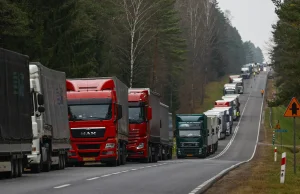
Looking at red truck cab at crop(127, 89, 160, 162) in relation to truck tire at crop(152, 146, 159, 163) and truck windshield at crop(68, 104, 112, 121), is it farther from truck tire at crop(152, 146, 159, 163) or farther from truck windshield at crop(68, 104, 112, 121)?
truck windshield at crop(68, 104, 112, 121)

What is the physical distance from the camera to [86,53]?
7300 centimetres

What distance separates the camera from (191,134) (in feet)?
222

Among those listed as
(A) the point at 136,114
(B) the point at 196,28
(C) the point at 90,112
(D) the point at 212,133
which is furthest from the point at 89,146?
(B) the point at 196,28

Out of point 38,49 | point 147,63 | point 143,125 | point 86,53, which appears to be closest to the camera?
point 143,125

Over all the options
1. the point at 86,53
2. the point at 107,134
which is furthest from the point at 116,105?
the point at 86,53

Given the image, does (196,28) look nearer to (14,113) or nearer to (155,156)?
(155,156)

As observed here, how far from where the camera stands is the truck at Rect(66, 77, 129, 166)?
3744 centimetres

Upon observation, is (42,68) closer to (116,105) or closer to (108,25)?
(116,105)

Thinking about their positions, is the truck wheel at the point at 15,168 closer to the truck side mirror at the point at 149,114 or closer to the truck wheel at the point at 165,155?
the truck side mirror at the point at 149,114

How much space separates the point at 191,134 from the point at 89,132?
30.7 m

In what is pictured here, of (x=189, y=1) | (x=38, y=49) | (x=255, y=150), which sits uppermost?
(x=189, y=1)

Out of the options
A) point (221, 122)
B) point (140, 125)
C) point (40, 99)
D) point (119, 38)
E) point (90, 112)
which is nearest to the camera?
point (40, 99)

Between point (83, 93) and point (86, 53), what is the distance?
35.4m

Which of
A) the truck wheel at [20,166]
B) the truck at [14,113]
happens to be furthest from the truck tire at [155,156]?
the truck wheel at [20,166]
